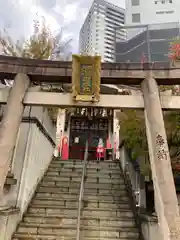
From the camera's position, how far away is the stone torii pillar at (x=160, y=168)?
4.27 meters

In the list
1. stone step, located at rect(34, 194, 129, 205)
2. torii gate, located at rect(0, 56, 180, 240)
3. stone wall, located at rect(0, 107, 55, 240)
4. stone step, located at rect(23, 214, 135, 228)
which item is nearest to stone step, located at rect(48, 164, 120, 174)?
stone wall, located at rect(0, 107, 55, 240)

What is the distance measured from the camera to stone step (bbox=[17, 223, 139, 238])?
5758 millimetres

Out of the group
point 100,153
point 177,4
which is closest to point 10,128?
point 100,153

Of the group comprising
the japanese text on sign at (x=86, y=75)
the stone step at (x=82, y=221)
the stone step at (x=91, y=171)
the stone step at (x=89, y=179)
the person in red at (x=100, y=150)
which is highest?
the person in red at (x=100, y=150)

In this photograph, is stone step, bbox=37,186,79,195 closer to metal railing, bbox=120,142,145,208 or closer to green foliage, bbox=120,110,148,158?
metal railing, bbox=120,142,145,208

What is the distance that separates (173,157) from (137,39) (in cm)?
2337

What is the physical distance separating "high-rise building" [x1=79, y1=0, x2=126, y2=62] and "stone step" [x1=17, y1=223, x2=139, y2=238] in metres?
19.9

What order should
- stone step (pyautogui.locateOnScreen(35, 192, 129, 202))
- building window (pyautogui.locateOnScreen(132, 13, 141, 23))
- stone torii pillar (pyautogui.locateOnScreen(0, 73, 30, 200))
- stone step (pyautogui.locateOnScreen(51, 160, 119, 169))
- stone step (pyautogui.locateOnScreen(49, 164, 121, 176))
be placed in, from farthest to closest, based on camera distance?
building window (pyautogui.locateOnScreen(132, 13, 141, 23)), stone step (pyautogui.locateOnScreen(51, 160, 119, 169)), stone step (pyautogui.locateOnScreen(49, 164, 121, 176)), stone step (pyautogui.locateOnScreen(35, 192, 129, 202)), stone torii pillar (pyautogui.locateOnScreen(0, 73, 30, 200))

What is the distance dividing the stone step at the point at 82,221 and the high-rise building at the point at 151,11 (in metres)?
36.3

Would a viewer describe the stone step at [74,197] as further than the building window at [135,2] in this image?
No

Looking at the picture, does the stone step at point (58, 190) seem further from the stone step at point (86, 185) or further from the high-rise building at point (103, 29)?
the high-rise building at point (103, 29)

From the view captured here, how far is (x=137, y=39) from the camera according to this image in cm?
2773

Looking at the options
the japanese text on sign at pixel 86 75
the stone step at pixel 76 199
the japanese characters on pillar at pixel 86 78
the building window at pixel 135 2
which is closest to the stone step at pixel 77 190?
the stone step at pixel 76 199

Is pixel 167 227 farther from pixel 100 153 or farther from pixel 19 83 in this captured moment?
pixel 100 153
